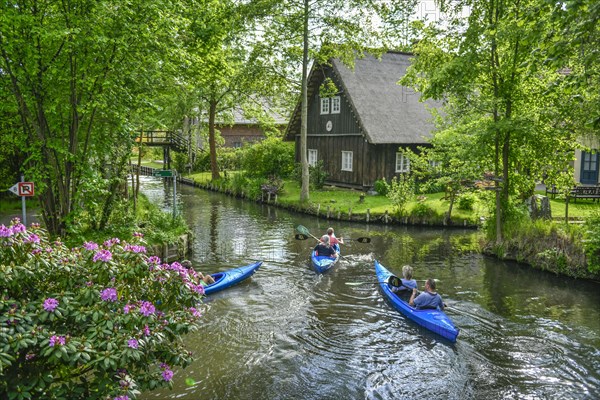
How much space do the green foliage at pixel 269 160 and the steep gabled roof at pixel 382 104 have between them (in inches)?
123

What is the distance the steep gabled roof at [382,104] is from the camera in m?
29.6

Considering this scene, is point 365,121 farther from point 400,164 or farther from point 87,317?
point 87,317

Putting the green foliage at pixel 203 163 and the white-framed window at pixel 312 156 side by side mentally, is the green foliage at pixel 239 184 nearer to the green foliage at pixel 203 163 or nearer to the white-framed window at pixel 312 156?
the white-framed window at pixel 312 156

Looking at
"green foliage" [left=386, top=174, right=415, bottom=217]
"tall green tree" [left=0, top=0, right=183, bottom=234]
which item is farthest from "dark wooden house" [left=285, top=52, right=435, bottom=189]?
"tall green tree" [left=0, top=0, right=183, bottom=234]

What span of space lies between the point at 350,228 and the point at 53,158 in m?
14.1

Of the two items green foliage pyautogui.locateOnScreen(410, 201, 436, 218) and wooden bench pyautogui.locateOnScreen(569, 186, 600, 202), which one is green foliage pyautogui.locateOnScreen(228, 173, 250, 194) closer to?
green foliage pyautogui.locateOnScreen(410, 201, 436, 218)

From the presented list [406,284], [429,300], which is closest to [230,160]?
[406,284]

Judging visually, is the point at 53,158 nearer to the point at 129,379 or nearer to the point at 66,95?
the point at 66,95

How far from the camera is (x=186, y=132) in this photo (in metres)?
52.1

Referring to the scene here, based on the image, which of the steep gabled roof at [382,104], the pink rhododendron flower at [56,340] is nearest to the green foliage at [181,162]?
the steep gabled roof at [382,104]

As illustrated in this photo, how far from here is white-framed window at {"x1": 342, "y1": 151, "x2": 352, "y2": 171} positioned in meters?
32.2

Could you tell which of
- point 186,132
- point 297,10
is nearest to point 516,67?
point 297,10

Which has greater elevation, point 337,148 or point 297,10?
point 297,10

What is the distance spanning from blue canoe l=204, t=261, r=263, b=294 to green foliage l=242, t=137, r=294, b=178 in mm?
20336
